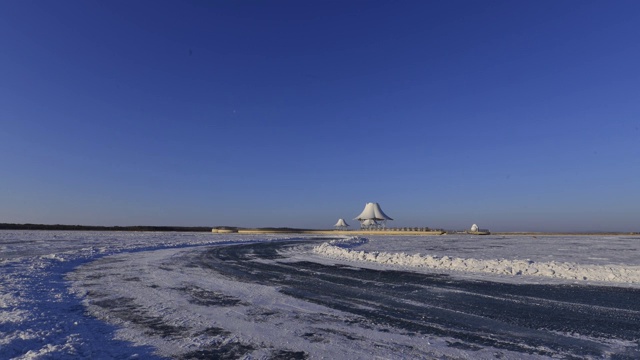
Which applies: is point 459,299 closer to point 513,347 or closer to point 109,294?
point 513,347

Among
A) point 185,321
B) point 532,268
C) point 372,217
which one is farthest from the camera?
point 372,217

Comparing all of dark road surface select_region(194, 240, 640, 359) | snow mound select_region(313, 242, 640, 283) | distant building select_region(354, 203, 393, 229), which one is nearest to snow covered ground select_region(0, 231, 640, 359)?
snow mound select_region(313, 242, 640, 283)

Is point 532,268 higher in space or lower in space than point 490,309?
higher

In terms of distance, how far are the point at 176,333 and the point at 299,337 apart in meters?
1.81

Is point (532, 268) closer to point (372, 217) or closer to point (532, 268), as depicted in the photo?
point (532, 268)

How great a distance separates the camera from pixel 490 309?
23.3ft

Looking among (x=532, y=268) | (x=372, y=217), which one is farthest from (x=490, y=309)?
(x=372, y=217)

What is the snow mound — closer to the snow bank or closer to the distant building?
the snow bank

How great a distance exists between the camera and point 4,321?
589cm

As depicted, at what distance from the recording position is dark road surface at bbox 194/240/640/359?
16.7ft

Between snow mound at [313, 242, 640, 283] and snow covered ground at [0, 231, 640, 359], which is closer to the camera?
snow covered ground at [0, 231, 640, 359]

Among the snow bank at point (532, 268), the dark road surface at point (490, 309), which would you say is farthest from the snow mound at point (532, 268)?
the dark road surface at point (490, 309)

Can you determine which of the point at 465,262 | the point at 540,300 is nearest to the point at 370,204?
the point at 465,262

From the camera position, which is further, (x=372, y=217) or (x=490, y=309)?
(x=372, y=217)
